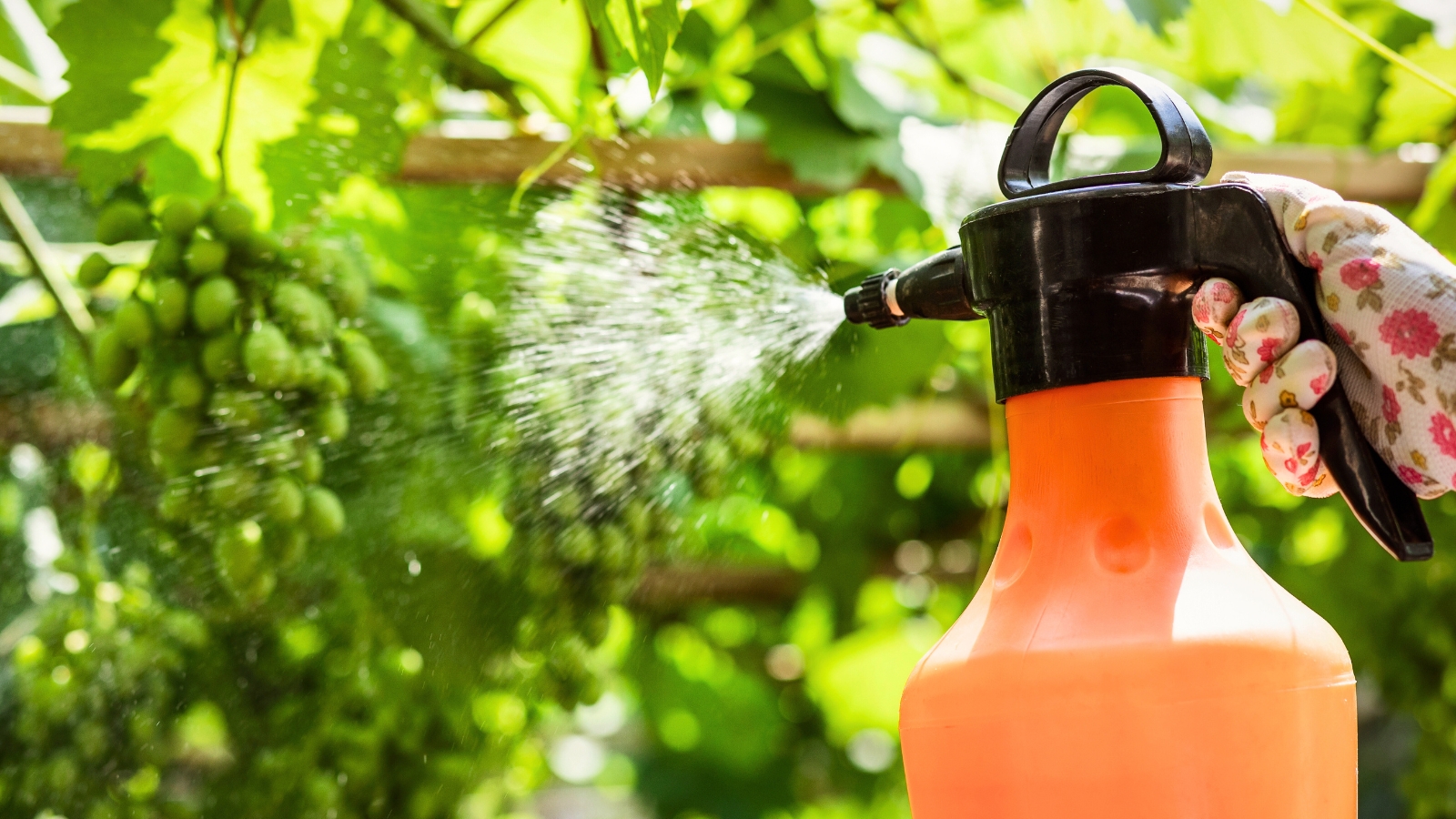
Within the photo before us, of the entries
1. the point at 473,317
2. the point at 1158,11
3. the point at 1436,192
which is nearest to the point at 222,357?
the point at 473,317

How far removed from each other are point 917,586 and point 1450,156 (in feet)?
2.64

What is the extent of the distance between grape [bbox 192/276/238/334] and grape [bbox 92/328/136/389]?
3 cm

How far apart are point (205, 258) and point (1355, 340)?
0.43 m

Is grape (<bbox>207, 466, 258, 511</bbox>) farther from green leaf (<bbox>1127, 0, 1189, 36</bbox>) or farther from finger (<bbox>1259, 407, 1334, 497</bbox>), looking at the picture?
green leaf (<bbox>1127, 0, 1189, 36</bbox>)

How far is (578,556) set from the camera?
1.98ft

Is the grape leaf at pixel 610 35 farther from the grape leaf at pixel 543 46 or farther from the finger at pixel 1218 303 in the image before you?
the finger at pixel 1218 303

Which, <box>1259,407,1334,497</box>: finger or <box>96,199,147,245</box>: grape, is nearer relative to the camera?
<box>1259,407,1334,497</box>: finger

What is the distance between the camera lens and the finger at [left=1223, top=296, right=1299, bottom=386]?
10.0 inches

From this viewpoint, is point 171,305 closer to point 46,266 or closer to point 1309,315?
point 46,266

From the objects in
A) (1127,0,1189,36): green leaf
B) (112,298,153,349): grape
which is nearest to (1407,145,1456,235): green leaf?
(1127,0,1189,36): green leaf

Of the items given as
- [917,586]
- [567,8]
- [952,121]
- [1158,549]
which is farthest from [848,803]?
[1158,549]

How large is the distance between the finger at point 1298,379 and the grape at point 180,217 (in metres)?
0.44

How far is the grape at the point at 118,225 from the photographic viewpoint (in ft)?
1.77

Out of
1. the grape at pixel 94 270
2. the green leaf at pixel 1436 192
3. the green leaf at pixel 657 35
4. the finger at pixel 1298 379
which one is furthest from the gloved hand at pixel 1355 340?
the green leaf at pixel 1436 192
